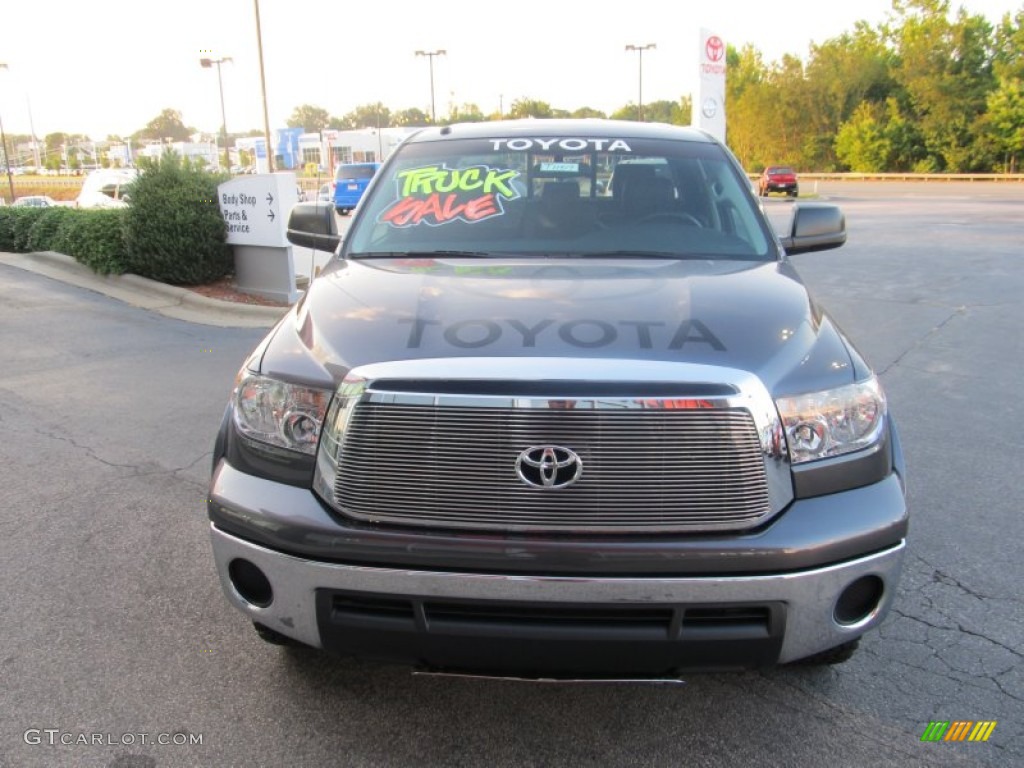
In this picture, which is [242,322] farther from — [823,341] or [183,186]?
[823,341]

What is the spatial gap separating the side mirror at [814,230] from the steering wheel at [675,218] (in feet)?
2.01

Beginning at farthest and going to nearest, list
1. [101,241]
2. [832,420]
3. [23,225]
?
1. [23,225]
2. [101,241]
3. [832,420]

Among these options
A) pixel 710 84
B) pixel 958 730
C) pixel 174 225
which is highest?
pixel 710 84

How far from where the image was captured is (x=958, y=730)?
262 cm

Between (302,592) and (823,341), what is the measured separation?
1.72 m

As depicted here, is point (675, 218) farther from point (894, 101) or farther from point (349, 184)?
point (894, 101)

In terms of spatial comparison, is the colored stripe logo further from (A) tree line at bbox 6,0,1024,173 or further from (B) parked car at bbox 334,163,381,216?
(A) tree line at bbox 6,0,1024,173

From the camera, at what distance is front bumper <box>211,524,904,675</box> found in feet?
7.05

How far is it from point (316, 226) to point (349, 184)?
1162 inches

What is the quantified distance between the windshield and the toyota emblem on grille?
4.43 ft

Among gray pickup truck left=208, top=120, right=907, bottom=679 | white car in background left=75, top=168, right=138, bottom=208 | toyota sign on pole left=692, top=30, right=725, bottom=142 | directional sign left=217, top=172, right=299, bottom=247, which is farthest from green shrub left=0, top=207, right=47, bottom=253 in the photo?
toyota sign on pole left=692, top=30, right=725, bottom=142

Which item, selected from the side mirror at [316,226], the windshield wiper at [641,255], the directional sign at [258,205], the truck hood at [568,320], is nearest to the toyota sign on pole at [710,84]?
the directional sign at [258,205]

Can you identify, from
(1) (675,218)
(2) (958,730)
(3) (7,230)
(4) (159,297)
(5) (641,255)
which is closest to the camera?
(2) (958,730)

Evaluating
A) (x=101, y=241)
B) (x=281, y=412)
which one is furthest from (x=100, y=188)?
(x=281, y=412)
